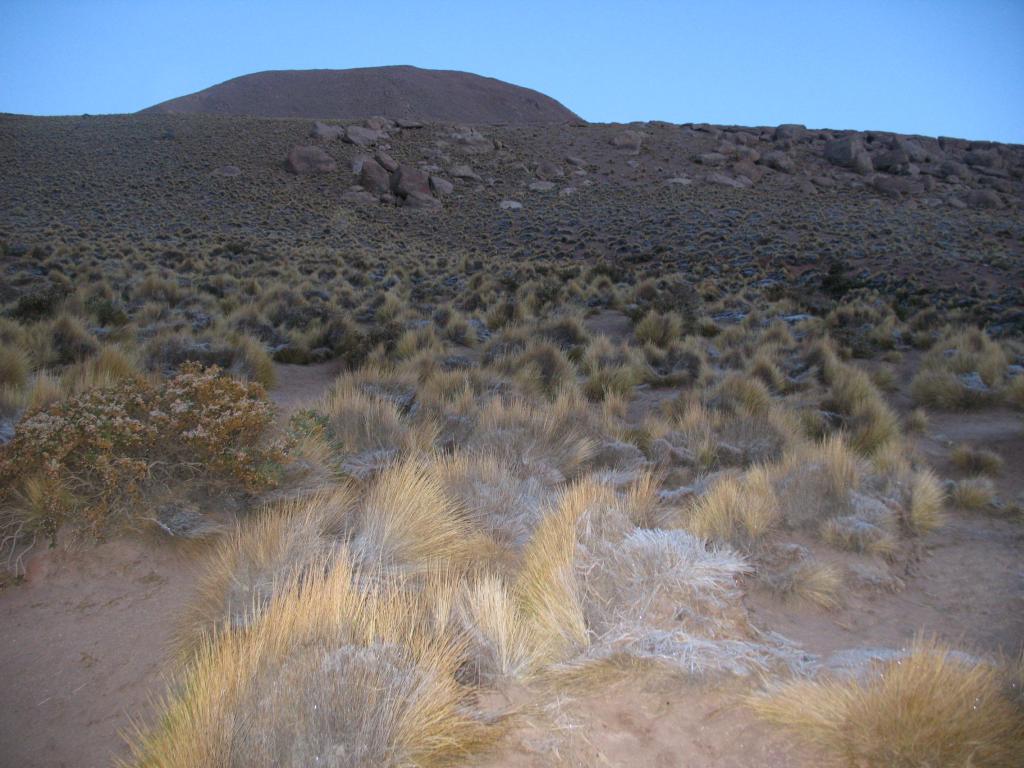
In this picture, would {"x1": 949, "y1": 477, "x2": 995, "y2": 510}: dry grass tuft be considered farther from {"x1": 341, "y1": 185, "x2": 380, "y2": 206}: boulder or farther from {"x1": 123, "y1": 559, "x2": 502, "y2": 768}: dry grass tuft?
{"x1": 341, "y1": 185, "x2": 380, "y2": 206}: boulder

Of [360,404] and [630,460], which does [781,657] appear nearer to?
[630,460]

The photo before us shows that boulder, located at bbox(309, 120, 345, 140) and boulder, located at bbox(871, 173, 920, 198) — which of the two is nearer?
boulder, located at bbox(871, 173, 920, 198)

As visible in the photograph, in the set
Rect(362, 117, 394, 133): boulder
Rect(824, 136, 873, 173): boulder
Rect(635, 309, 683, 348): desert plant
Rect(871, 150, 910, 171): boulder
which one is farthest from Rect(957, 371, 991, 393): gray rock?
Rect(362, 117, 394, 133): boulder

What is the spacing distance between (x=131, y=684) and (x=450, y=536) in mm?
1678

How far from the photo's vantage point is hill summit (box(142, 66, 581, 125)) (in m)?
91.3

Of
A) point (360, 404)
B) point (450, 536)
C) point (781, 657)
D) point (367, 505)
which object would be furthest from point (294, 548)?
point (360, 404)

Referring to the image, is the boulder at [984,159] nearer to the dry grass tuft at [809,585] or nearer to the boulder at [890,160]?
the boulder at [890,160]

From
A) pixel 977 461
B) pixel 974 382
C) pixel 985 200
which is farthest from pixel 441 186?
pixel 977 461

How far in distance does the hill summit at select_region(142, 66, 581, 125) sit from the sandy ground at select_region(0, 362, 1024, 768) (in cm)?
9117

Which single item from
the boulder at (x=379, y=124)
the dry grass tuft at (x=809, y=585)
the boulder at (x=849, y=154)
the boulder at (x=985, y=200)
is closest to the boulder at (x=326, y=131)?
the boulder at (x=379, y=124)

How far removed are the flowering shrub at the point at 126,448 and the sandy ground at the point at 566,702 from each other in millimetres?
304

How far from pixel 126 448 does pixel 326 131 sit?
159ft

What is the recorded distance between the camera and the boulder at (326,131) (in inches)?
1895

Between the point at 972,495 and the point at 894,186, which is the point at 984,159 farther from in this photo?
the point at 972,495
